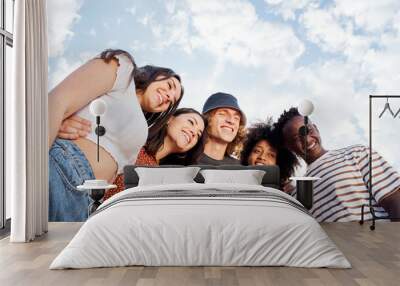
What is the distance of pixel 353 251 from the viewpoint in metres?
5.39

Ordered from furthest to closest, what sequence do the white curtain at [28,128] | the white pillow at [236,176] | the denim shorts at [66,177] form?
the denim shorts at [66,177], the white pillow at [236,176], the white curtain at [28,128]

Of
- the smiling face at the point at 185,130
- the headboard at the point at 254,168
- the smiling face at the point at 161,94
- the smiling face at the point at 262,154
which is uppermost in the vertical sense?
the smiling face at the point at 161,94

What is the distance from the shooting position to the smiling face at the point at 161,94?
7426mm

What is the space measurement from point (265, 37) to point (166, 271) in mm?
4012

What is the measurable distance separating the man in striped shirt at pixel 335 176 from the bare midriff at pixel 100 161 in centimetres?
217

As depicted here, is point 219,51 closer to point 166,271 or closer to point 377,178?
point 377,178

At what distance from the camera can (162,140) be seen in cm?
743

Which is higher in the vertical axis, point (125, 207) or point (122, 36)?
point (122, 36)

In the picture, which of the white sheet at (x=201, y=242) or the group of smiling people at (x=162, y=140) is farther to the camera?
the group of smiling people at (x=162, y=140)

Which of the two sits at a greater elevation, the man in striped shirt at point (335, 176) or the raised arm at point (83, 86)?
the raised arm at point (83, 86)

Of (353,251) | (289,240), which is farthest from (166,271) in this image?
(353,251)

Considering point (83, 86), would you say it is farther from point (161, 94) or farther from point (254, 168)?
point (254, 168)

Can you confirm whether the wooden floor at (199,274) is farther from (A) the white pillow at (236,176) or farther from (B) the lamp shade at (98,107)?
(B) the lamp shade at (98,107)

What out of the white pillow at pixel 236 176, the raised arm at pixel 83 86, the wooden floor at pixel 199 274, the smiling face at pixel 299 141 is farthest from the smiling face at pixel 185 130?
the wooden floor at pixel 199 274
